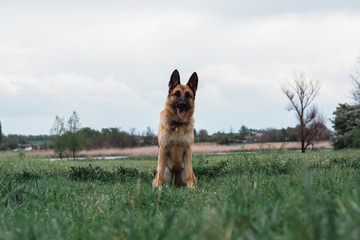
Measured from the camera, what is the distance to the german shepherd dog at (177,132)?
6.26 m

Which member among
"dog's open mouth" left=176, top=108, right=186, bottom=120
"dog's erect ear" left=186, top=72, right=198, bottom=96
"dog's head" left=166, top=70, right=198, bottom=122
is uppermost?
"dog's erect ear" left=186, top=72, right=198, bottom=96

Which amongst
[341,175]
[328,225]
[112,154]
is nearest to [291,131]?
[112,154]

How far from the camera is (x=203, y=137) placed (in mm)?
39250

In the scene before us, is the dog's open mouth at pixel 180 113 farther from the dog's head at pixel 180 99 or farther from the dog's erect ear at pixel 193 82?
the dog's erect ear at pixel 193 82

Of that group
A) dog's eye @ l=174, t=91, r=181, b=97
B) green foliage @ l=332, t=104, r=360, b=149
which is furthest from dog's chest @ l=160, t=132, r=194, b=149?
green foliage @ l=332, t=104, r=360, b=149

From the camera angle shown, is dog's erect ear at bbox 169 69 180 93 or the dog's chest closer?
the dog's chest

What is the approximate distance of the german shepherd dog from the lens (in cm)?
626

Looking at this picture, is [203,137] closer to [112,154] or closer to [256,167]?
[112,154]

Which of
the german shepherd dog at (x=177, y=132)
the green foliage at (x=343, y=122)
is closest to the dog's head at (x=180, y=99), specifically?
the german shepherd dog at (x=177, y=132)

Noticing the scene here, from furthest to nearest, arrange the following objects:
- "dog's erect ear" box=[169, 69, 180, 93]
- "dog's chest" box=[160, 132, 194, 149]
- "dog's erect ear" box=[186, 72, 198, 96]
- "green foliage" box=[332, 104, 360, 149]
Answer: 1. "green foliage" box=[332, 104, 360, 149]
2. "dog's erect ear" box=[186, 72, 198, 96]
3. "dog's erect ear" box=[169, 69, 180, 93]
4. "dog's chest" box=[160, 132, 194, 149]

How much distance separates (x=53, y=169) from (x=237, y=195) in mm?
8174

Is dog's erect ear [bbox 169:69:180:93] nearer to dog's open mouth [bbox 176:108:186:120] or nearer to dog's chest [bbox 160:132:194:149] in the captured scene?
dog's open mouth [bbox 176:108:186:120]

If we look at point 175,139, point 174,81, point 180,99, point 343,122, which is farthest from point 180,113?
point 343,122

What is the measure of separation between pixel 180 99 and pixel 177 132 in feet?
2.03
